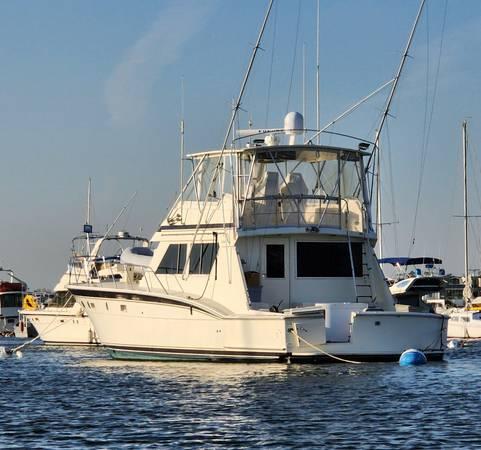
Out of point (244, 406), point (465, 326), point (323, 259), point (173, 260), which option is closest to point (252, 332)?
point (323, 259)

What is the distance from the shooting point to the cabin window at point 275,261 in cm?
3178

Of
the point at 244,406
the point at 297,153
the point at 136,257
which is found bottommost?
the point at 244,406

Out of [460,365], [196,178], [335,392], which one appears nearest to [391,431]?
[335,392]

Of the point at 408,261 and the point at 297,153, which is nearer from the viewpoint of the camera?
the point at 297,153

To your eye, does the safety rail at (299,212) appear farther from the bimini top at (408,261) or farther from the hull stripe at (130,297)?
the bimini top at (408,261)

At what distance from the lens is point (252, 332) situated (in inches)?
1148

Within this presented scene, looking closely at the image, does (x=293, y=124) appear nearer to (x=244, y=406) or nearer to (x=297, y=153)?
(x=297, y=153)

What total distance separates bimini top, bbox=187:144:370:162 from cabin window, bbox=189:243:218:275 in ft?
9.70

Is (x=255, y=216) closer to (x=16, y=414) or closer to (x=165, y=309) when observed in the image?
(x=165, y=309)

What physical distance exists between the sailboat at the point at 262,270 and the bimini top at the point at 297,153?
0.04 meters

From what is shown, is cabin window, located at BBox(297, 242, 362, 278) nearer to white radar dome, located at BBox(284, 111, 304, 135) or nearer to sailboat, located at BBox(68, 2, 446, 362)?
sailboat, located at BBox(68, 2, 446, 362)

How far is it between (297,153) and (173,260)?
472 cm

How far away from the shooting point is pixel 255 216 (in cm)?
3203

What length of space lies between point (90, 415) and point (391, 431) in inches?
226
